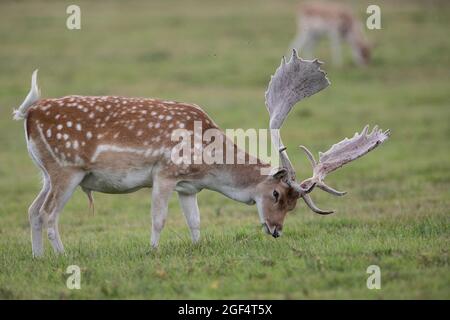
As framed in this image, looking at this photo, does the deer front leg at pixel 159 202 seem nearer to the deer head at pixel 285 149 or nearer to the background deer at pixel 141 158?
the background deer at pixel 141 158

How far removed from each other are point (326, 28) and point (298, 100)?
64.9 feet

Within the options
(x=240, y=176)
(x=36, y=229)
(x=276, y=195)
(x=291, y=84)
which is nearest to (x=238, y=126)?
(x=291, y=84)

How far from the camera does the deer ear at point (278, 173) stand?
896cm

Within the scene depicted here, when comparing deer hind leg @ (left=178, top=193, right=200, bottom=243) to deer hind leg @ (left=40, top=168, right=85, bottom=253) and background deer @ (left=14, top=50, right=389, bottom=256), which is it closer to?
background deer @ (left=14, top=50, right=389, bottom=256)

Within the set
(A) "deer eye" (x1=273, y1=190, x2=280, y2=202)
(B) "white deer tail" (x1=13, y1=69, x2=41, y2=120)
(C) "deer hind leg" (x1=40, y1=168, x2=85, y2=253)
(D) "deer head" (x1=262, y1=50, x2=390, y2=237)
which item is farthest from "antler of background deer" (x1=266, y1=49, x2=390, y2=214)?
(B) "white deer tail" (x1=13, y1=69, x2=41, y2=120)

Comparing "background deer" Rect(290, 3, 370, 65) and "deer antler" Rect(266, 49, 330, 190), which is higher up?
"background deer" Rect(290, 3, 370, 65)

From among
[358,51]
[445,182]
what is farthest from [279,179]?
[358,51]

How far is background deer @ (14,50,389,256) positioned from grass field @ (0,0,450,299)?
49 centimetres

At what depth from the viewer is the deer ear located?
8961 mm

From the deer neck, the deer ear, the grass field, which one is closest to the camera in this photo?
the grass field

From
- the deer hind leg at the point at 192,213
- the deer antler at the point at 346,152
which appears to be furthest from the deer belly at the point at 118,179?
the deer antler at the point at 346,152

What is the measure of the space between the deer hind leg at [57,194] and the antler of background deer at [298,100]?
7.11ft

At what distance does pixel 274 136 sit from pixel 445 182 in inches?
247
